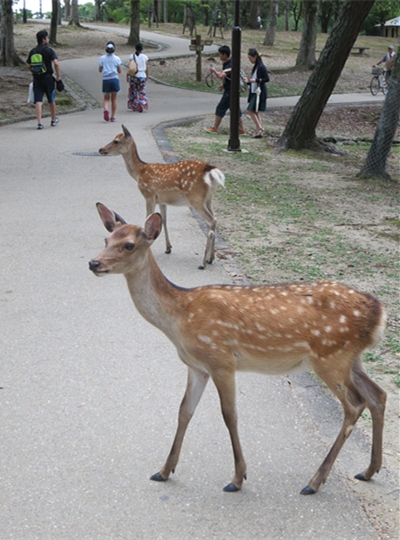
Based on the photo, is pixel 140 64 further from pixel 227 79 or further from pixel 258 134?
pixel 258 134

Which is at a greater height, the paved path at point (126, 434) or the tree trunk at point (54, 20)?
the tree trunk at point (54, 20)

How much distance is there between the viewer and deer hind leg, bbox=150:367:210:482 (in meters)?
4.06

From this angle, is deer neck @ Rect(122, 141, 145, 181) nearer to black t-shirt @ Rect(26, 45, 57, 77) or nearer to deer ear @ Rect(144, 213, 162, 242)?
deer ear @ Rect(144, 213, 162, 242)

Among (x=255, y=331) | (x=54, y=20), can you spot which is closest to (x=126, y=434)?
(x=255, y=331)

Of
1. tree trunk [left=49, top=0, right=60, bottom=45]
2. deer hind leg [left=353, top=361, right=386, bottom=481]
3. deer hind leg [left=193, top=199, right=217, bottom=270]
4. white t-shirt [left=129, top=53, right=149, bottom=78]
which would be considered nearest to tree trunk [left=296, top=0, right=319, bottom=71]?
tree trunk [left=49, top=0, right=60, bottom=45]

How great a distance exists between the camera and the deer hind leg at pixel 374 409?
402 cm

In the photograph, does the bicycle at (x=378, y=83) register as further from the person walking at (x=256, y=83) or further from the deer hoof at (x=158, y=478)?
the deer hoof at (x=158, y=478)

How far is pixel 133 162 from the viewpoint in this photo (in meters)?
9.07

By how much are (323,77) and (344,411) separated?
1353cm

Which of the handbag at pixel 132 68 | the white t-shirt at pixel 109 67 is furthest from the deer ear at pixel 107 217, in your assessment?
the handbag at pixel 132 68

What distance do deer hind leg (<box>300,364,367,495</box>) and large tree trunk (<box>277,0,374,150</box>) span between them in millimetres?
13058

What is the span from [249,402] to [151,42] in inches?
1739

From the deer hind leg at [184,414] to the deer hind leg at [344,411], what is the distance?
71cm

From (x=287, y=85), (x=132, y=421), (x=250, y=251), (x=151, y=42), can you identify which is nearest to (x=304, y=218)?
(x=250, y=251)
